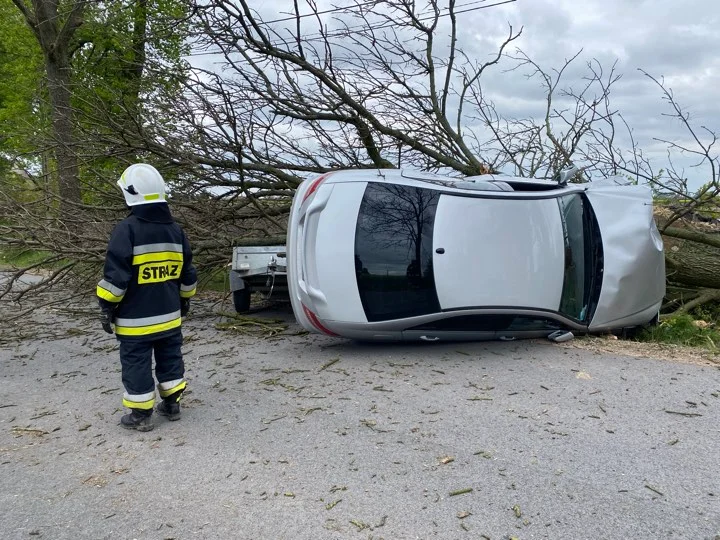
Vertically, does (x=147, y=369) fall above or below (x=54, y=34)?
below

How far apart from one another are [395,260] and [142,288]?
7.55 ft

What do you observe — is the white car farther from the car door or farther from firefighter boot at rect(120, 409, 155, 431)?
firefighter boot at rect(120, 409, 155, 431)

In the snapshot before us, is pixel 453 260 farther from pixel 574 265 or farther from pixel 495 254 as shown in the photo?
pixel 574 265

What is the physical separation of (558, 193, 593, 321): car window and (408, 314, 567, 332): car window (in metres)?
0.26

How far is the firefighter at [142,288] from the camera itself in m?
3.87

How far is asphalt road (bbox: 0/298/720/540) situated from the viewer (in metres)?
2.88

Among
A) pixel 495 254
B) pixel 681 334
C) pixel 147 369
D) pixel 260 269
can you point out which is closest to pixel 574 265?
pixel 495 254

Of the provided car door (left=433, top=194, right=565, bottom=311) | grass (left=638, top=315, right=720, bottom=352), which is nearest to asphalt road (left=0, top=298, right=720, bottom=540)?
car door (left=433, top=194, right=565, bottom=311)

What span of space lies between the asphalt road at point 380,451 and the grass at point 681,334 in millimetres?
1245

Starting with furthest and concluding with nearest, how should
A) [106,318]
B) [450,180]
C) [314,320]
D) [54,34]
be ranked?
[54,34], [450,180], [314,320], [106,318]

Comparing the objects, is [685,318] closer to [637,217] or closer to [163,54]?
[637,217]

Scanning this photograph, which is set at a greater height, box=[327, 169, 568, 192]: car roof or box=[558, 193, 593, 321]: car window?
box=[327, 169, 568, 192]: car roof

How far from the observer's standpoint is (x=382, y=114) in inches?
341

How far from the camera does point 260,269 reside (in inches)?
282
